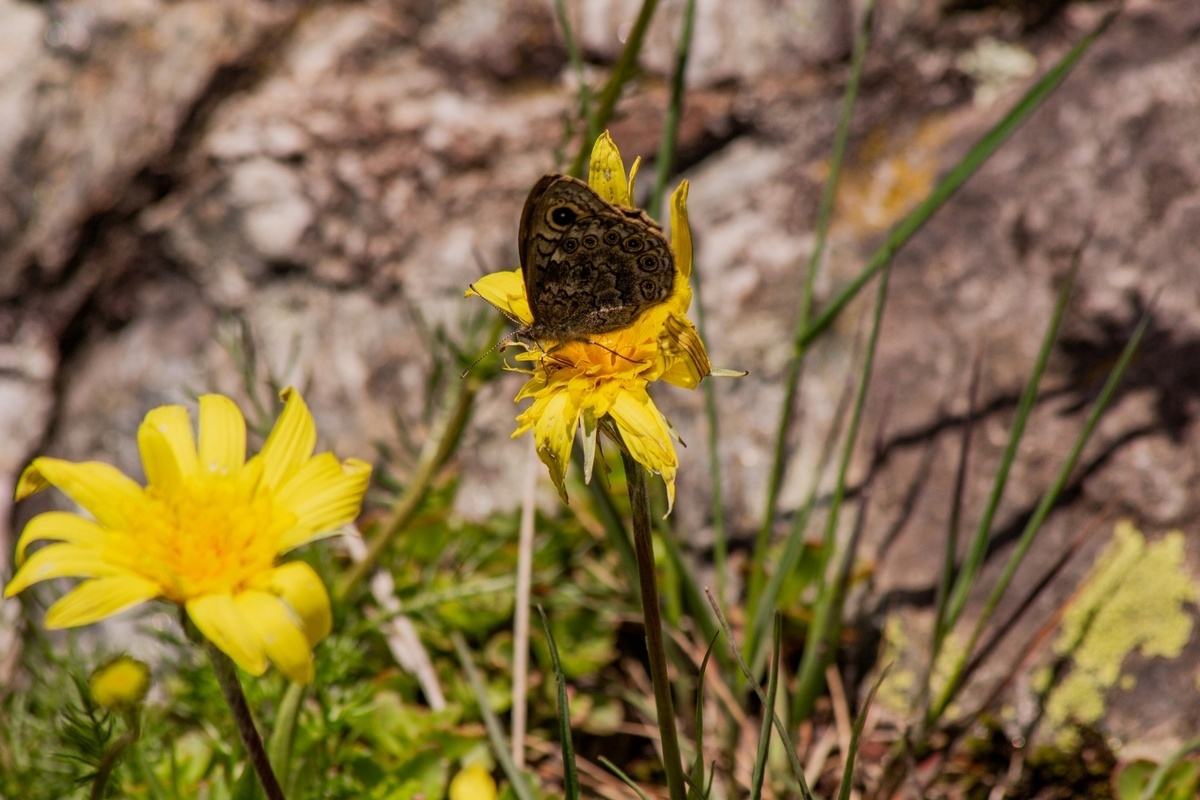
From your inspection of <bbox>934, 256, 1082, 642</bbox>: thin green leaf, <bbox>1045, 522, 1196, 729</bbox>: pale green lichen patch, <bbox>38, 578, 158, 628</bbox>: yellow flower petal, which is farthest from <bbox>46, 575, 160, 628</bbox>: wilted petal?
<bbox>1045, 522, 1196, 729</bbox>: pale green lichen patch

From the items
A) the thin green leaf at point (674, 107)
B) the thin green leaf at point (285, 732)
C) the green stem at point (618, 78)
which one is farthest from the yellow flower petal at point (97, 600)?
the thin green leaf at point (674, 107)

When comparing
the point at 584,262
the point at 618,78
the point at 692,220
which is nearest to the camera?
the point at 584,262

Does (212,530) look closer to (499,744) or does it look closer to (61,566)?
(61,566)

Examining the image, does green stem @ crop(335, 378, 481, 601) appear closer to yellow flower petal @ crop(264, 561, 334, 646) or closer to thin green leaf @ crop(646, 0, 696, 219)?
thin green leaf @ crop(646, 0, 696, 219)

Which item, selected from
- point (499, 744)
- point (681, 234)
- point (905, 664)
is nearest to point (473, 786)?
point (499, 744)

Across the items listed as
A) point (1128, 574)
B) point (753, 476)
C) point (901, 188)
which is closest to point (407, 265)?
point (753, 476)
